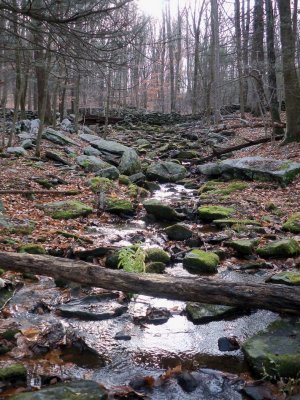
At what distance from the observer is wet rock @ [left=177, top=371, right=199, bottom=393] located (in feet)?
11.1

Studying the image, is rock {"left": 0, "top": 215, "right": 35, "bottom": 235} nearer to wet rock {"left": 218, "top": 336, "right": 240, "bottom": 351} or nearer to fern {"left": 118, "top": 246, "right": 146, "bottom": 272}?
fern {"left": 118, "top": 246, "right": 146, "bottom": 272}

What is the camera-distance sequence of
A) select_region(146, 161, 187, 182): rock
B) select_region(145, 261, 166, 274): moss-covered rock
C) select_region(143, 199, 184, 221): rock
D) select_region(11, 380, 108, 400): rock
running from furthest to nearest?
select_region(146, 161, 187, 182): rock
select_region(143, 199, 184, 221): rock
select_region(145, 261, 166, 274): moss-covered rock
select_region(11, 380, 108, 400): rock

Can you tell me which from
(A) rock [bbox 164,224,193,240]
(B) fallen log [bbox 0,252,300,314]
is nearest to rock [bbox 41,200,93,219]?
(A) rock [bbox 164,224,193,240]

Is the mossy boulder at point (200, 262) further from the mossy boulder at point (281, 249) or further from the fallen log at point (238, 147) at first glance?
the fallen log at point (238, 147)

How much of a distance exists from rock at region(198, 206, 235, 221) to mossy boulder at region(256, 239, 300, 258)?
7.15 feet

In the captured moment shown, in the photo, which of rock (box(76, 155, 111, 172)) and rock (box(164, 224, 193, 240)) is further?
rock (box(76, 155, 111, 172))

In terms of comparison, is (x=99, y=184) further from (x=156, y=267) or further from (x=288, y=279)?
(x=288, y=279)

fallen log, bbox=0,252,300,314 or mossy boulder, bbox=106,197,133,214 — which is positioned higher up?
mossy boulder, bbox=106,197,133,214

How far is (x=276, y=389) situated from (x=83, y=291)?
9.03 feet

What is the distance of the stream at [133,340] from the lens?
3504mm

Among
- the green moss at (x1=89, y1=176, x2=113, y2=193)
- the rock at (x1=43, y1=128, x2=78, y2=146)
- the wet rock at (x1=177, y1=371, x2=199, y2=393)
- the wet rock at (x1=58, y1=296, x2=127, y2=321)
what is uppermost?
the rock at (x1=43, y1=128, x2=78, y2=146)

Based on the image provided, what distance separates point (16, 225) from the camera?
23.9 ft

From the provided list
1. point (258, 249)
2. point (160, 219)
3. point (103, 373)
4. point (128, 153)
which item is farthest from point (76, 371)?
point (128, 153)

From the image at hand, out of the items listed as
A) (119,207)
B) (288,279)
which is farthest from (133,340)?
(119,207)
